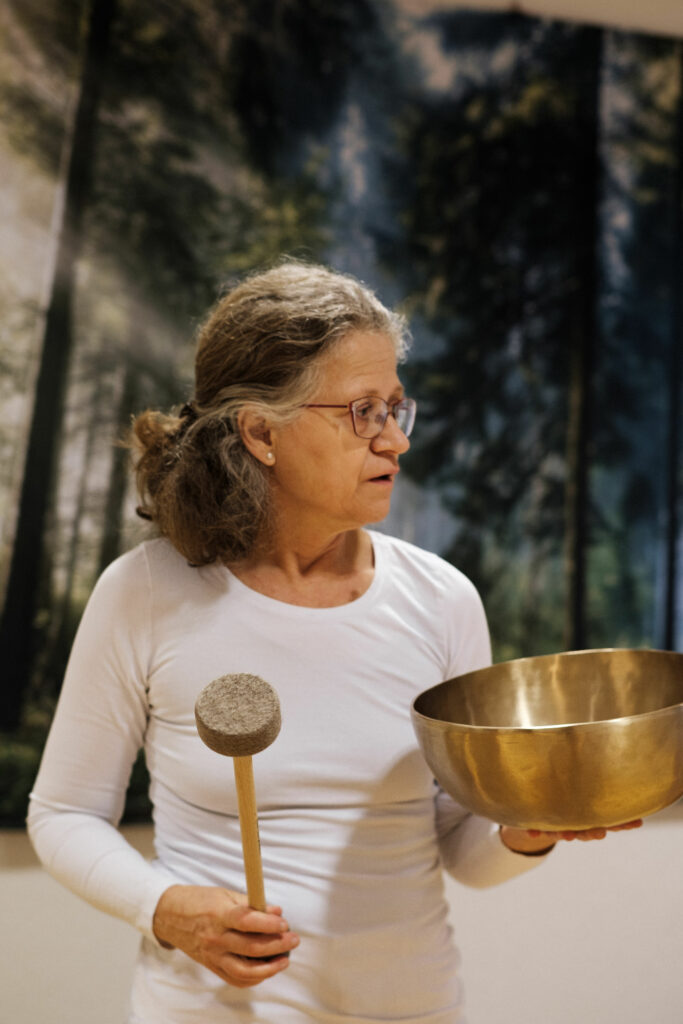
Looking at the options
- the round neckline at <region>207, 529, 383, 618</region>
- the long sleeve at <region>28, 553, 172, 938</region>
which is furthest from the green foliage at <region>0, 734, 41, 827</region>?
the round neckline at <region>207, 529, 383, 618</region>

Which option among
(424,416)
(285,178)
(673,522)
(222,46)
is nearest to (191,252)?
(285,178)

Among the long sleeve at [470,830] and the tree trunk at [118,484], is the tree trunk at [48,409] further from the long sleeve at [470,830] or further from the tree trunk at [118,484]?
the long sleeve at [470,830]

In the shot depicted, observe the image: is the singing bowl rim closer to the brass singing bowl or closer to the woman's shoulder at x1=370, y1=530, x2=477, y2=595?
the brass singing bowl

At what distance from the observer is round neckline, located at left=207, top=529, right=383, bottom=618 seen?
1062mm

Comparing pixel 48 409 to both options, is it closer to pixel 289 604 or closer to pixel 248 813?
pixel 289 604

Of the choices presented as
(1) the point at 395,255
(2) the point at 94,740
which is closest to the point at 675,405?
(1) the point at 395,255

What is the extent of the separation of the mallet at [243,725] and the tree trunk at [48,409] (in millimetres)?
1017

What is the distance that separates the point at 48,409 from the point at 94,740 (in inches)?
34.3

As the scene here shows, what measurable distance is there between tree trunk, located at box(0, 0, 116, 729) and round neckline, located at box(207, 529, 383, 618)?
75cm

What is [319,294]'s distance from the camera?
1.09 m

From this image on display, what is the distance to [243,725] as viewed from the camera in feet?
2.45

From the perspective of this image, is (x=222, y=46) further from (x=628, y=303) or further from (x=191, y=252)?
(x=628, y=303)

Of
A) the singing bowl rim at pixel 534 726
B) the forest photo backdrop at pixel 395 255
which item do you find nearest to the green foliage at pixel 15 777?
the forest photo backdrop at pixel 395 255

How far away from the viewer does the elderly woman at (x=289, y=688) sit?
0.99 m
